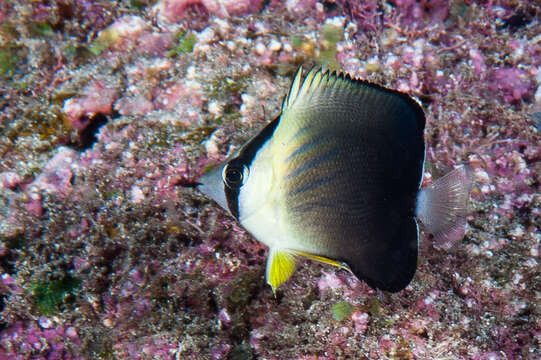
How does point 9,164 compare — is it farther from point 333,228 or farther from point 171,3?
point 333,228

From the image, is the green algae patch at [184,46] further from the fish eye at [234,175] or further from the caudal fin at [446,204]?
the caudal fin at [446,204]

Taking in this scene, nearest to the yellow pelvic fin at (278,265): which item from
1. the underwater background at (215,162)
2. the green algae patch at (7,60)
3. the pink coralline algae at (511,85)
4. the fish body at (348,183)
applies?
the fish body at (348,183)

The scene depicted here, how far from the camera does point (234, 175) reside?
5.30ft

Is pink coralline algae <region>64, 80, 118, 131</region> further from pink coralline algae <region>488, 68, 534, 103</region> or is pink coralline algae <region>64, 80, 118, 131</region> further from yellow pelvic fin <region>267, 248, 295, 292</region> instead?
pink coralline algae <region>488, 68, 534, 103</region>

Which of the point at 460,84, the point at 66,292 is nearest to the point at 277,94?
the point at 460,84

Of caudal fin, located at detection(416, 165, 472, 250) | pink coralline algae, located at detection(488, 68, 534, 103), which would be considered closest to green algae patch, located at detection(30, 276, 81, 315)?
caudal fin, located at detection(416, 165, 472, 250)

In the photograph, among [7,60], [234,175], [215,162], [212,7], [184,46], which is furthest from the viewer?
[7,60]

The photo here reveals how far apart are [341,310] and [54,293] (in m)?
2.14

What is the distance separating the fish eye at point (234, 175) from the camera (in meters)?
A: 1.61

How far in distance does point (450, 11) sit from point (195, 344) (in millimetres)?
3758

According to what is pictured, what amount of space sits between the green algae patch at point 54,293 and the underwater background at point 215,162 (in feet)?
0.04

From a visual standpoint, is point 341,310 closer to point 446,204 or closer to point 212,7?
point 446,204

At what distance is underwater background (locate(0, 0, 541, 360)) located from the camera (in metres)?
2.20

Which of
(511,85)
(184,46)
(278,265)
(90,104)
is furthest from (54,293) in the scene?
(511,85)
